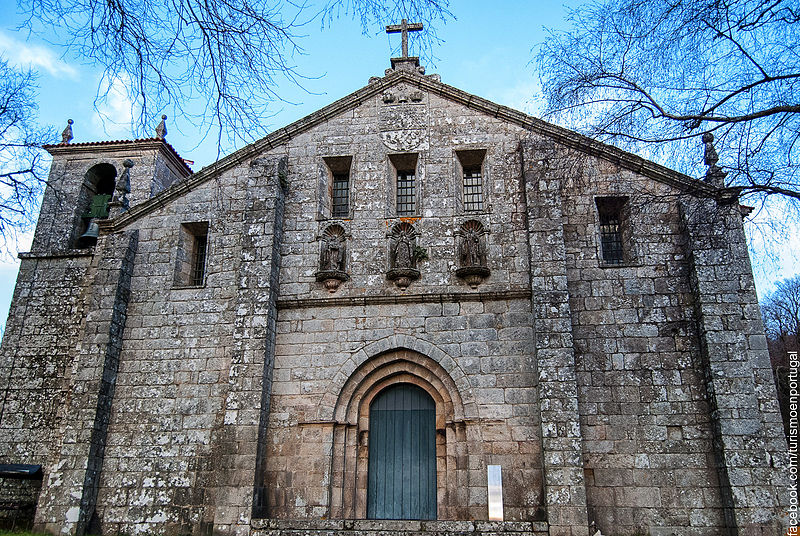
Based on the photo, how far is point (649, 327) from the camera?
1067cm

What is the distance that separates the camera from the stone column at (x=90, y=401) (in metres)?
10.5

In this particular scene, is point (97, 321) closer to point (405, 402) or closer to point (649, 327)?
point (405, 402)

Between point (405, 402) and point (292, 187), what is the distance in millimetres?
4803

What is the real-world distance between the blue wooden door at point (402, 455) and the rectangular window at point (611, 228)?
4281 mm

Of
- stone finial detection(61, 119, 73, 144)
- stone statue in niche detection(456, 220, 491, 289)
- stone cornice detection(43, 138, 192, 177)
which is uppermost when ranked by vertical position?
stone finial detection(61, 119, 73, 144)

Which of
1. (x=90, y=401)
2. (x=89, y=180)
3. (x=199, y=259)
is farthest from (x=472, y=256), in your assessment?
(x=89, y=180)

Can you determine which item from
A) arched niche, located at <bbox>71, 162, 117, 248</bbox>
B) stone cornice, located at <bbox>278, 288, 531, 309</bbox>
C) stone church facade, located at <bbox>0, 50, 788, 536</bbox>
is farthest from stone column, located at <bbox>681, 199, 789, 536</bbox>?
arched niche, located at <bbox>71, 162, 117, 248</bbox>

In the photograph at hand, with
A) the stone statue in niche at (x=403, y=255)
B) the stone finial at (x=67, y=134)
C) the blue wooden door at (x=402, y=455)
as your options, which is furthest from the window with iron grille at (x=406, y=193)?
the stone finial at (x=67, y=134)

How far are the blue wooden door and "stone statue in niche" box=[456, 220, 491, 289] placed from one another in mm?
2194

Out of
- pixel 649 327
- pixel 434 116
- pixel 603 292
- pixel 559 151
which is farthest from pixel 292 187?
pixel 649 327

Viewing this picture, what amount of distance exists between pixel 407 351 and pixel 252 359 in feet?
8.83

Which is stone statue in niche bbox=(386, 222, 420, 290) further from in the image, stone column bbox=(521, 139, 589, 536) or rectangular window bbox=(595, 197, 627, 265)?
rectangular window bbox=(595, 197, 627, 265)

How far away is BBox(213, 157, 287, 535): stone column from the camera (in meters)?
10.1

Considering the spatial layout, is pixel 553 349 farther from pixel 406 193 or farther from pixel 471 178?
pixel 406 193
